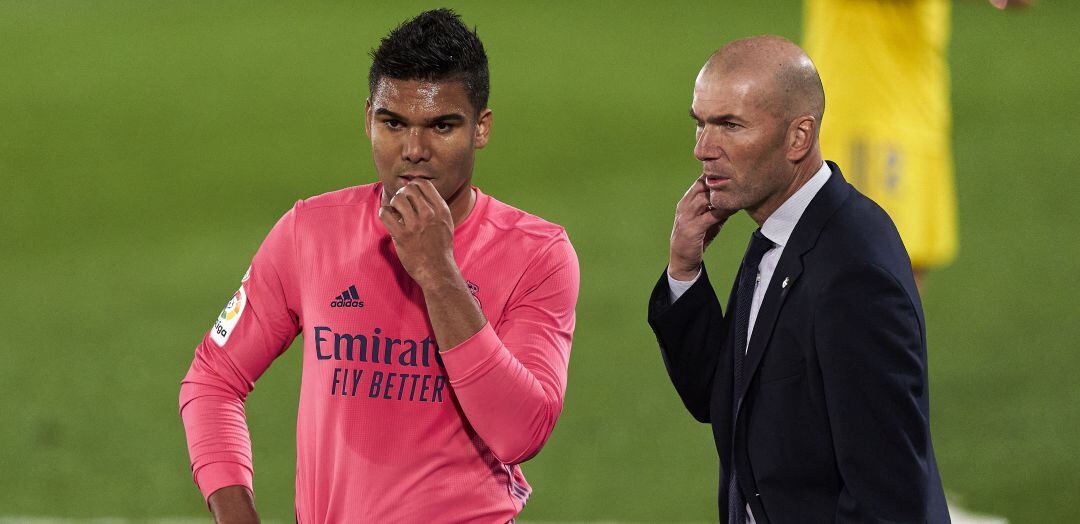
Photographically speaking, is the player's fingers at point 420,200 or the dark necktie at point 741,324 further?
the dark necktie at point 741,324

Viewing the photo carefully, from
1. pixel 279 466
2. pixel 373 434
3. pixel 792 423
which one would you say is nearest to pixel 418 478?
pixel 373 434

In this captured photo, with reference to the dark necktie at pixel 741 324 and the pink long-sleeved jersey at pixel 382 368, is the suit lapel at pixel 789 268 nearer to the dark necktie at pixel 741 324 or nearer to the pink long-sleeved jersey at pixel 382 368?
the dark necktie at pixel 741 324

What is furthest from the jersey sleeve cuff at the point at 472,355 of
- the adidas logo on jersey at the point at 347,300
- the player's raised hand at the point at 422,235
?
the adidas logo on jersey at the point at 347,300

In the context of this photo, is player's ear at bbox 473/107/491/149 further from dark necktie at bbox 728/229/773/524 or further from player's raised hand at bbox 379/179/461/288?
dark necktie at bbox 728/229/773/524

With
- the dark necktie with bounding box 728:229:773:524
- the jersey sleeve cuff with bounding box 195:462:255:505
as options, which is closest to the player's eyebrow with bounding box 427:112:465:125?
the dark necktie with bounding box 728:229:773:524

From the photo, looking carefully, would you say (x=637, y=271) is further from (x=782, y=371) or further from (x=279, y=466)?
(x=782, y=371)

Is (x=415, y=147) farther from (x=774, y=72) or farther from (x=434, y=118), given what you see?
(x=774, y=72)

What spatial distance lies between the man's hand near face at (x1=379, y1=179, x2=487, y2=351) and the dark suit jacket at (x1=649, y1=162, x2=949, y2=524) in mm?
560

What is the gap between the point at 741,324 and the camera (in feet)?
9.61

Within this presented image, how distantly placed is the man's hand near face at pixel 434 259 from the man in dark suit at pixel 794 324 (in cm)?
51

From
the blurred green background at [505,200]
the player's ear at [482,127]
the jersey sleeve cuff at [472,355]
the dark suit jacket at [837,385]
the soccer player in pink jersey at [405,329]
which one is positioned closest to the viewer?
the dark suit jacket at [837,385]

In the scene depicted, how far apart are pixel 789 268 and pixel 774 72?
376mm

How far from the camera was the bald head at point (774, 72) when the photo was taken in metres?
2.79

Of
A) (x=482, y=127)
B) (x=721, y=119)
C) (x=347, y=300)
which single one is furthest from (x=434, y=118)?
(x=721, y=119)
